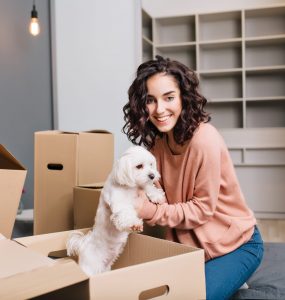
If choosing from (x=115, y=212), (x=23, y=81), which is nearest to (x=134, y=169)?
(x=115, y=212)

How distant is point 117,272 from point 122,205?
Result: 463mm

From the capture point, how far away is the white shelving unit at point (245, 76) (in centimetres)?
408

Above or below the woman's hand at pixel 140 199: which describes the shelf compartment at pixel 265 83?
above

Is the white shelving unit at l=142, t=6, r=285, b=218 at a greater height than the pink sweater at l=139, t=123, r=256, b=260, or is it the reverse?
the white shelving unit at l=142, t=6, r=285, b=218

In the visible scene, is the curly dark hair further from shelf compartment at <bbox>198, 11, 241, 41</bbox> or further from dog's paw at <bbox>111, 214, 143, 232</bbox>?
shelf compartment at <bbox>198, 11, 241, 41</bbox>

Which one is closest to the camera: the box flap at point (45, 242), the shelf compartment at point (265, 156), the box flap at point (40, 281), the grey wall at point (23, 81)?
the box flap at point (40, 281)

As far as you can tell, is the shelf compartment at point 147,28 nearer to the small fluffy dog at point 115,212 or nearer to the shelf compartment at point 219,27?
the shelf compartment at point 219,27

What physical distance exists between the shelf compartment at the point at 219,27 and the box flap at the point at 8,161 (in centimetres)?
348

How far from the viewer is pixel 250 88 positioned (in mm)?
4438

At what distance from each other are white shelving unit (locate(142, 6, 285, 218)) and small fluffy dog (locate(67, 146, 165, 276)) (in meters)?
2.94

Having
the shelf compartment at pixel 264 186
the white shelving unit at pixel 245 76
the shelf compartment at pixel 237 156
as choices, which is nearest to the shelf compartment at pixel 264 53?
the white shelving unit at pixel 245 76

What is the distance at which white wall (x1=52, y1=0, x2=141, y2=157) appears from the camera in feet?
11.0

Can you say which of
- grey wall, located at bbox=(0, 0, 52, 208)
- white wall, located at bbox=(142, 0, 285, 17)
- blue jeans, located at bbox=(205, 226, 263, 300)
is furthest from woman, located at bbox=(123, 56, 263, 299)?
white wall, located at bbox=(142, 0, 285, 17)

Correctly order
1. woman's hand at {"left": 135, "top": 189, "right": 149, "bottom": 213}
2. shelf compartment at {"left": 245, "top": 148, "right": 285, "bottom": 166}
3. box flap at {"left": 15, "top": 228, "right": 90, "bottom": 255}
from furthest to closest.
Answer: shelf compartment at {"left": 245, "top": 148, "right": 285, "bottom": 166}, woman's hand at {"left": 135, "top": 189, "right": 149, "bottom": 213}, box flap at {"left": 15, "top": 228, "right": 90, "bottom": 255}
